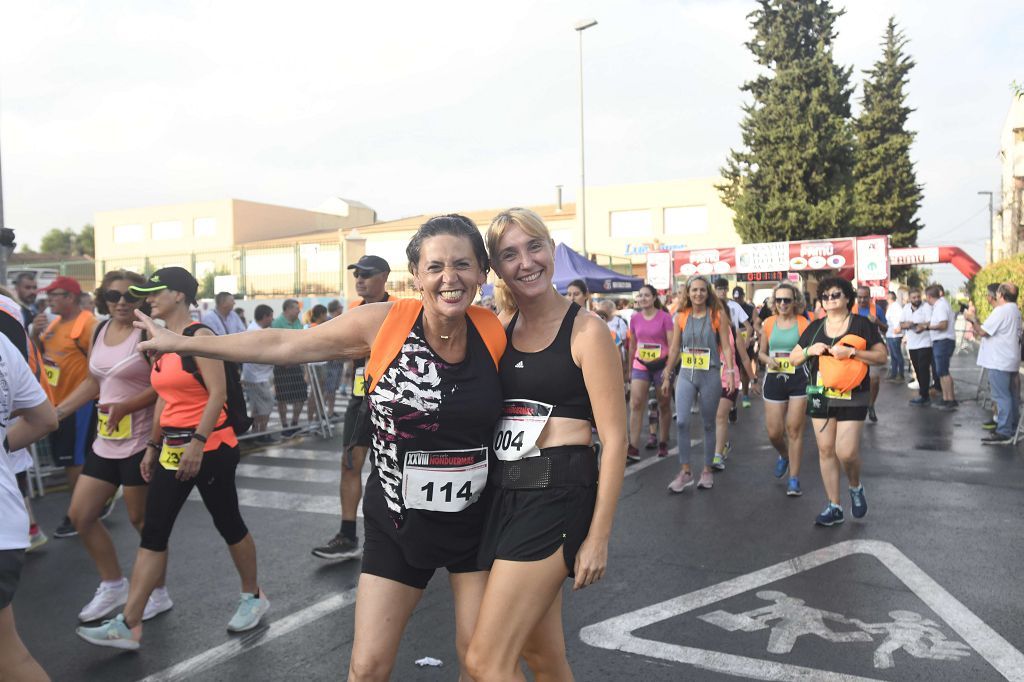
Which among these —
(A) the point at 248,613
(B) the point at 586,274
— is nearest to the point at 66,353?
(A) the point at 248,613

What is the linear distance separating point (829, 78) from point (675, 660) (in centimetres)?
3784

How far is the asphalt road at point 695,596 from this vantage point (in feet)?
12.7

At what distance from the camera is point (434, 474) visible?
2.63m

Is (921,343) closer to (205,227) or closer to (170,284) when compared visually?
(170,284)

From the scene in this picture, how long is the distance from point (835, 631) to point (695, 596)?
0.80 metres

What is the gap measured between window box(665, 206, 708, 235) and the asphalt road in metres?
43.3

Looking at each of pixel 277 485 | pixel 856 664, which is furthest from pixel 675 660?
pixel 277 485

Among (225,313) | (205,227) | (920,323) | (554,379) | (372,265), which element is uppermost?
(205,227)

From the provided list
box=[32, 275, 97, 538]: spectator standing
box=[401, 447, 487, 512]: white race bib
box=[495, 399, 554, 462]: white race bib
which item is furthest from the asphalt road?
box=[495, 399, 554, 462]: white race bib

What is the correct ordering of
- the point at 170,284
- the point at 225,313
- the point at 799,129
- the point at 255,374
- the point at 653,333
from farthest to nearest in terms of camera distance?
1. the point at 799,129
2. the point at 225,313
3. the point at 255,374
4. the point at 653,333
5. the point at 170,284

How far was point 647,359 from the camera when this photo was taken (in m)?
9.12

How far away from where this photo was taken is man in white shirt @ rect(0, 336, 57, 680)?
257 cm

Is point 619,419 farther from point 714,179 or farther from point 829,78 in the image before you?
point 714,179

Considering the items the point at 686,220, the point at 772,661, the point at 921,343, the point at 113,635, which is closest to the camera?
the point at 772,661
